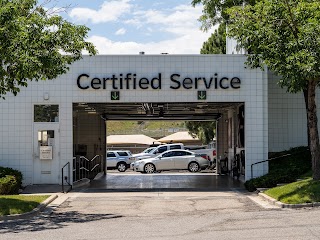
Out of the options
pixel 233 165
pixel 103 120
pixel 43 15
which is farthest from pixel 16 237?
pixel 103 120

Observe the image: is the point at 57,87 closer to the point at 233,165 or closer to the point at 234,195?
the point at 234,195

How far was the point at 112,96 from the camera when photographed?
76.7ft

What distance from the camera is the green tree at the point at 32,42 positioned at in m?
14.9

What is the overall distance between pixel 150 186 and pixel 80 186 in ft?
9.47

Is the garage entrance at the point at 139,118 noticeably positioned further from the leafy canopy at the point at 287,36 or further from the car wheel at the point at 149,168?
the leafy canopy at the point at 287,36

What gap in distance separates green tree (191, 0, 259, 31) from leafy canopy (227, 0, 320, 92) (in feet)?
29.4

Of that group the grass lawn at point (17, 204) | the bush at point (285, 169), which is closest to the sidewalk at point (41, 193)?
the grass lawn at point (17, 204)

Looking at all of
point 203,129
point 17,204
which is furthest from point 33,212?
point 203,129

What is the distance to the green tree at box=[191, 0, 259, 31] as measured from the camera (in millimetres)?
27573

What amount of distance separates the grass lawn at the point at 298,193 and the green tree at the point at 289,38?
91cm

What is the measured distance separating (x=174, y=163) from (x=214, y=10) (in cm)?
1055

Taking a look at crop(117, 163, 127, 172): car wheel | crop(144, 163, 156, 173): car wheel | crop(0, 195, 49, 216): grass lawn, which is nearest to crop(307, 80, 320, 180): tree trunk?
crop(0, 195, 49, 216): grass lawn

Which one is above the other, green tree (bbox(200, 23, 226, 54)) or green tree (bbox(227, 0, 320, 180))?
green tree (bbox(200, 23, 226, 54))

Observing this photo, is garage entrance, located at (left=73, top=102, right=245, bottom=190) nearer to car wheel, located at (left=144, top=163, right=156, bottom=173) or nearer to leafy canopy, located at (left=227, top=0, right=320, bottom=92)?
car wheel, located at (left=144, top=163, right=156, bottom=173)
